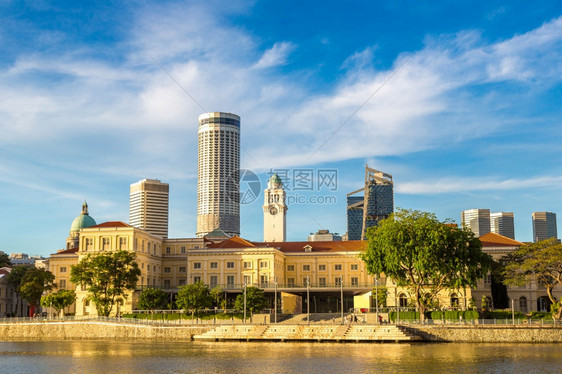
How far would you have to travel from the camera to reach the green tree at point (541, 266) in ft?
301

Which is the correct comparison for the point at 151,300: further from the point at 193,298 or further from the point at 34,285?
the point at 34,285

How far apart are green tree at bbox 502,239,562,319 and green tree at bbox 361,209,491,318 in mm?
5657

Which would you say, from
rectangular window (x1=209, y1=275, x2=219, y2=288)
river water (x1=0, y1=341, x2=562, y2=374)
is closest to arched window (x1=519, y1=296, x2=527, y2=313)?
river water (x1=0, y1=341, x2=562, y2=374)

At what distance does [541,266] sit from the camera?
93.7 meters

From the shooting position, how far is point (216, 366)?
58.7 m

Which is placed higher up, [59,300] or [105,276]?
[105,276]

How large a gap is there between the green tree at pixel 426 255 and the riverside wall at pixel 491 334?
270 inches

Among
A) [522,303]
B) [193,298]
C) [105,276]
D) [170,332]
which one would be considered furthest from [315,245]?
[170,332]

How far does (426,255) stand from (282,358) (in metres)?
31.7

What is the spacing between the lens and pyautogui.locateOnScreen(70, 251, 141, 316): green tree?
107 m

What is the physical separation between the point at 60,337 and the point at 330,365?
169ft

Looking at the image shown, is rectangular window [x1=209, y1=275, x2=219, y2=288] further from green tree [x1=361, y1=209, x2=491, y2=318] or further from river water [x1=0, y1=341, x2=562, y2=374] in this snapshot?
river water [x1=0, y1=341, x2=562, y2=374]

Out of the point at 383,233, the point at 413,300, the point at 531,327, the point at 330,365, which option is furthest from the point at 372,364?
the point at 413,300

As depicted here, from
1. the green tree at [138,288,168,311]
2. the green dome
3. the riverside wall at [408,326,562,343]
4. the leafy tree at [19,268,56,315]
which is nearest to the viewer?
the riverside wall at [408,326,562,343]
